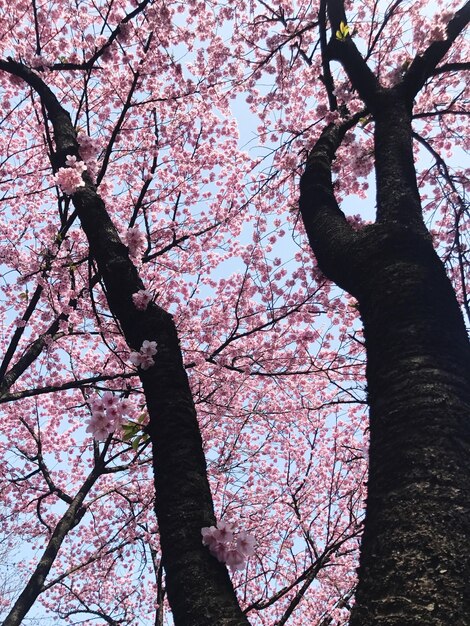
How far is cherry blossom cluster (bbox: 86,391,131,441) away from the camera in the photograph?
→ 8.89 feet

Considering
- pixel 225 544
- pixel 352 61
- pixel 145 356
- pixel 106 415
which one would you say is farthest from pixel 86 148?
pixel 225 544

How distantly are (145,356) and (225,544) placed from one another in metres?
0.89

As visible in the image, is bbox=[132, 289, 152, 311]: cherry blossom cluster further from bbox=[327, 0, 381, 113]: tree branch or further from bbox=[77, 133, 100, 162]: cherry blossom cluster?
bbox=[77, 133, 100, 162]: cherry blossom cluster

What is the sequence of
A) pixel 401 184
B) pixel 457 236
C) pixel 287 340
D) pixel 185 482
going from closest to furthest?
pixel 185 482 < pixel 401 184 < pixel 457 236 < pixel 287 340

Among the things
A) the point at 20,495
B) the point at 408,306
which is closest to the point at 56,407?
the point at 20,495

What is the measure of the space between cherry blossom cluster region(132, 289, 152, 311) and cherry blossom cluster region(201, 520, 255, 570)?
1.17 m

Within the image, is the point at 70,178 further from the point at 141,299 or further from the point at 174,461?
the point at 174,461

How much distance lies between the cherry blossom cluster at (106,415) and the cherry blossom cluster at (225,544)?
1227 mm

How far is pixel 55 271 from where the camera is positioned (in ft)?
21.0

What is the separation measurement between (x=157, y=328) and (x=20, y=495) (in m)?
11.9

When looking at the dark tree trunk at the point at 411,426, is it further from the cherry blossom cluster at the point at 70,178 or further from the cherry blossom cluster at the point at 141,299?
the cherry blossom cluster at the point at 70,178

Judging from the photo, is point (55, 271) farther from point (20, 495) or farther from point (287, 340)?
point (20, 495)

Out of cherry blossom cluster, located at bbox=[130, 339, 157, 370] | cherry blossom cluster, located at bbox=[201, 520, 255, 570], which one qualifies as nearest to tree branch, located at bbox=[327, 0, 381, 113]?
cherry blossom cluster, located at bbox=[130, 339, 157, 370]

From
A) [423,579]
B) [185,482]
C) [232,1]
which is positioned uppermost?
[232,1]
